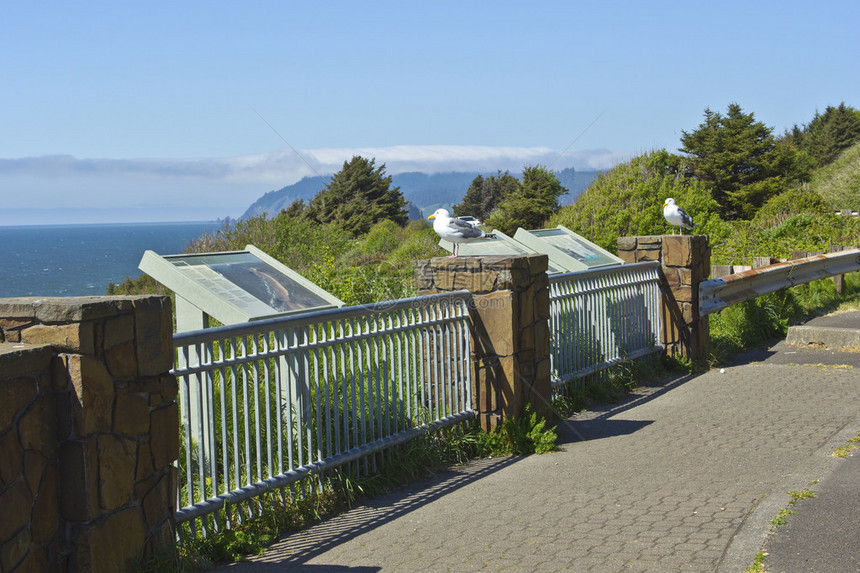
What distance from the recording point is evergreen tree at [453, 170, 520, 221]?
79125 millimetres

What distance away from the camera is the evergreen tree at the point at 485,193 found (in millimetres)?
79125

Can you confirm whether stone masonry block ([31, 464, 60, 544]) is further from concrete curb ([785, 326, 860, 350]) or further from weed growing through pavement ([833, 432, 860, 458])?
concrete curb ([785, 326, 860, 350])

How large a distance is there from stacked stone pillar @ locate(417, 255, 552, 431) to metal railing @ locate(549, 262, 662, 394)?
971 mm

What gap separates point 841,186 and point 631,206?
1972 centimetres

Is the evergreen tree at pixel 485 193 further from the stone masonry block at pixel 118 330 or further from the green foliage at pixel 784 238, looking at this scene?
the stone masonry block at pixel 118 330

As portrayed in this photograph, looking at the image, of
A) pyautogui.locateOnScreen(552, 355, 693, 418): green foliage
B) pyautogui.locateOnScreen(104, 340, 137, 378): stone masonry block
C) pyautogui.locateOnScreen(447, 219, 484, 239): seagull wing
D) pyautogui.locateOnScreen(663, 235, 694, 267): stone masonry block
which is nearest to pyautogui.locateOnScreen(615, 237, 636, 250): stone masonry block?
pyautogui.locateOnScreen(663, 235, 694, 267): stone masonry block

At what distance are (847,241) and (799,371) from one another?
418 inches

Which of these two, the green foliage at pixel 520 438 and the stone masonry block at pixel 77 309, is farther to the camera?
the green foliage at pixel 520 438

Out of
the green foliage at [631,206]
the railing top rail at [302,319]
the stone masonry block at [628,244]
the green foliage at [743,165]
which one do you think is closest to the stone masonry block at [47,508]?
the railing top rail at [302,319]

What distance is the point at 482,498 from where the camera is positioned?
5.73 m

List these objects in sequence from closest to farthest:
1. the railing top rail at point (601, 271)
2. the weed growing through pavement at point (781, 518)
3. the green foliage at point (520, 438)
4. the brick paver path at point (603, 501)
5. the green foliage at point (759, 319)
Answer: the brick paver path at point (603, 501) < the weed growing through pavement at point (781, 518) < the green foliage at point (520, 438) < the railing top rail at point (601, 271) < the green foliage at point (759, 319)

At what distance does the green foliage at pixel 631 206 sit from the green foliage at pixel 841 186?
10.5m

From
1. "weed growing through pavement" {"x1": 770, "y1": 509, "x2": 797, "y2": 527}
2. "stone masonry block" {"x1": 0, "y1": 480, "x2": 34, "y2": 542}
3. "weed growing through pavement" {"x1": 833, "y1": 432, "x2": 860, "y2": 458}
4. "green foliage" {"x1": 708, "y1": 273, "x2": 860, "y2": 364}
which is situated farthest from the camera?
"green foliage" {"x1": 708, "y1": 273, "x2": 860, "y2": 364}

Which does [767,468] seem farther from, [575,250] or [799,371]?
[575,250]
